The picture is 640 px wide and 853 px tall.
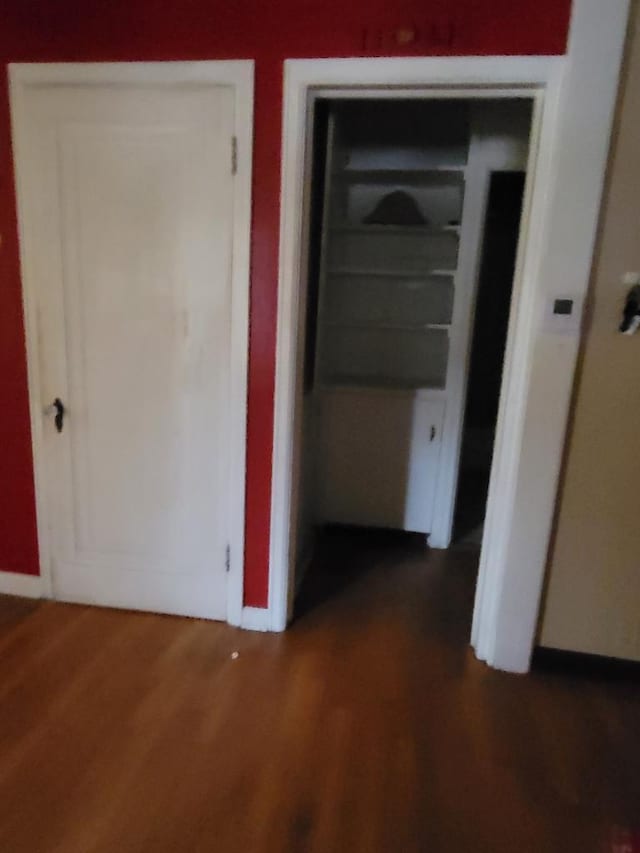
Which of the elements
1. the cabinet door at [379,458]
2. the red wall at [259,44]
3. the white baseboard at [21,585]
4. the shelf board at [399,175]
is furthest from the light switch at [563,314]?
the white baseboard at [21,585]

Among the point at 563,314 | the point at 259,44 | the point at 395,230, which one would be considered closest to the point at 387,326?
the point at 395,230

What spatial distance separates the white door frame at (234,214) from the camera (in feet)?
7.06

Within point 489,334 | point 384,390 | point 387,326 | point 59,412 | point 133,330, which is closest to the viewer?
point 133,330

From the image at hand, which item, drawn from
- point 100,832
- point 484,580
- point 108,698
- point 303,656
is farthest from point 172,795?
point 484,580

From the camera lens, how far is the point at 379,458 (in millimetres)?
3459

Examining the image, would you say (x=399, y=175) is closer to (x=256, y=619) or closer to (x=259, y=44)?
(x=259, y=44)

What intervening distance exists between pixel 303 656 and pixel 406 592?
745 millimetres

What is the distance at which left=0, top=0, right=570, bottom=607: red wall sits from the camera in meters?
1.96

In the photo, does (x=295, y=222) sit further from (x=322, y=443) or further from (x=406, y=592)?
(x=406, y=592)

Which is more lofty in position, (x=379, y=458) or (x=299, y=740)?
(x=379, y=458)

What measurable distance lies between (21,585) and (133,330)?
1297 millimetres

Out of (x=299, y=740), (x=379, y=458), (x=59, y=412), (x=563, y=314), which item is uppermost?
(x=563, y=314)

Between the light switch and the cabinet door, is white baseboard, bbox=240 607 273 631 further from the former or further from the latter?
the light switch

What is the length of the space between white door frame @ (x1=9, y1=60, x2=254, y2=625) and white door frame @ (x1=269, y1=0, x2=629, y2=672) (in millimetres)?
139
